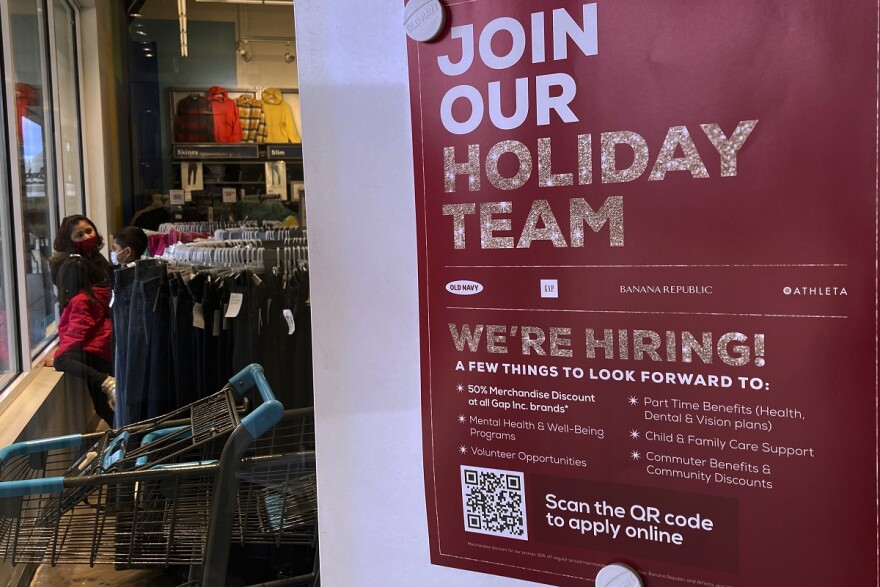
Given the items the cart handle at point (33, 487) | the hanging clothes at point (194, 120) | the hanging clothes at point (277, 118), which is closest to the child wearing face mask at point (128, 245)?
the hanging clothes at point (194, 120)

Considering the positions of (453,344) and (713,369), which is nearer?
(713,369)

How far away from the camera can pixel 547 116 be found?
2.73 ft

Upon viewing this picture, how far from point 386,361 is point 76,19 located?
1.57 m

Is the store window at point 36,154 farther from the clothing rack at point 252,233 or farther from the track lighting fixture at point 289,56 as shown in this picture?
the track lighting fixture at point 289,56

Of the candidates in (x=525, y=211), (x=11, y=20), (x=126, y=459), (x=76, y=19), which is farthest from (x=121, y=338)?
(x=525, y=211)

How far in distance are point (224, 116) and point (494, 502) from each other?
A: 54.3 inches

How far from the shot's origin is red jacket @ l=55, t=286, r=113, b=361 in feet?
6.61

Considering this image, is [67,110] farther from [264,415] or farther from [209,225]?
[264,415]

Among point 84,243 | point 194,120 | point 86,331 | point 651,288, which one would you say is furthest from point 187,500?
point 651,288

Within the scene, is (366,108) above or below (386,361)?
above

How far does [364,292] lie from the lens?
0.97m

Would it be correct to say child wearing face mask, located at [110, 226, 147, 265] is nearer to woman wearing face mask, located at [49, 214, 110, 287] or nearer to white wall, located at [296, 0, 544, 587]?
woman wearing face mask, located at [49, 214, 110, 287]

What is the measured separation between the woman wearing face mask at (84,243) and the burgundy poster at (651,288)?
138 cm

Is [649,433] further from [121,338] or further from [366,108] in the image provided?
[121,338]
